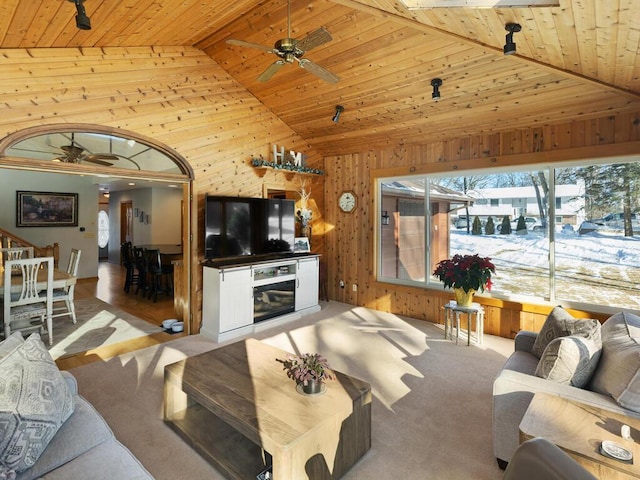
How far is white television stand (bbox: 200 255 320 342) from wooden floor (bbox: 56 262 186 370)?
625 millimetres

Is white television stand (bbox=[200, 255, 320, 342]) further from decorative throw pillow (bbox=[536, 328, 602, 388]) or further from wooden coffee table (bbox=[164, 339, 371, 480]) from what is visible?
decorative throw pillow (bbox=[536, 328, 602, 388])

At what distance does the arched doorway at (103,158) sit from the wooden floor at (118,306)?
2.03ft

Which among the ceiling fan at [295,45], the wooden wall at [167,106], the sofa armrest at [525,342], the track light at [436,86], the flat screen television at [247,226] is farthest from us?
the flat screen television at [247,226]

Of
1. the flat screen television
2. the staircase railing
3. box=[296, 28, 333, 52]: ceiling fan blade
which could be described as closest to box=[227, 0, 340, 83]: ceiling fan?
box=[296, 28, 333, 52]: ceiling fan blade

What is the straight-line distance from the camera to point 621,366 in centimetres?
191

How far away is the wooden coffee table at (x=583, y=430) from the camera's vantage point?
1362 millimetres

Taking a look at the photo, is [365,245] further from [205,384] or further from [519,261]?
[205,384]

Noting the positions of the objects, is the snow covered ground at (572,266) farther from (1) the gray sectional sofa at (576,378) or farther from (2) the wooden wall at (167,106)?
(2) the wooden wall at (167,106)

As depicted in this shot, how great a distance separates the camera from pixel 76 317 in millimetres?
5348

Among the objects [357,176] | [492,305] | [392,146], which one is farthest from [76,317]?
[492,305]

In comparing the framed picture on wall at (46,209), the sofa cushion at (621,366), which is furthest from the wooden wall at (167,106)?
the framed picture on wall at (46,209)

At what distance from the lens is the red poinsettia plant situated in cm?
407

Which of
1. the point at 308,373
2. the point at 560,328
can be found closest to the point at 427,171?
the point at 560,328

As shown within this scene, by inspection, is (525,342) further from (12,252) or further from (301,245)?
(12,252)
